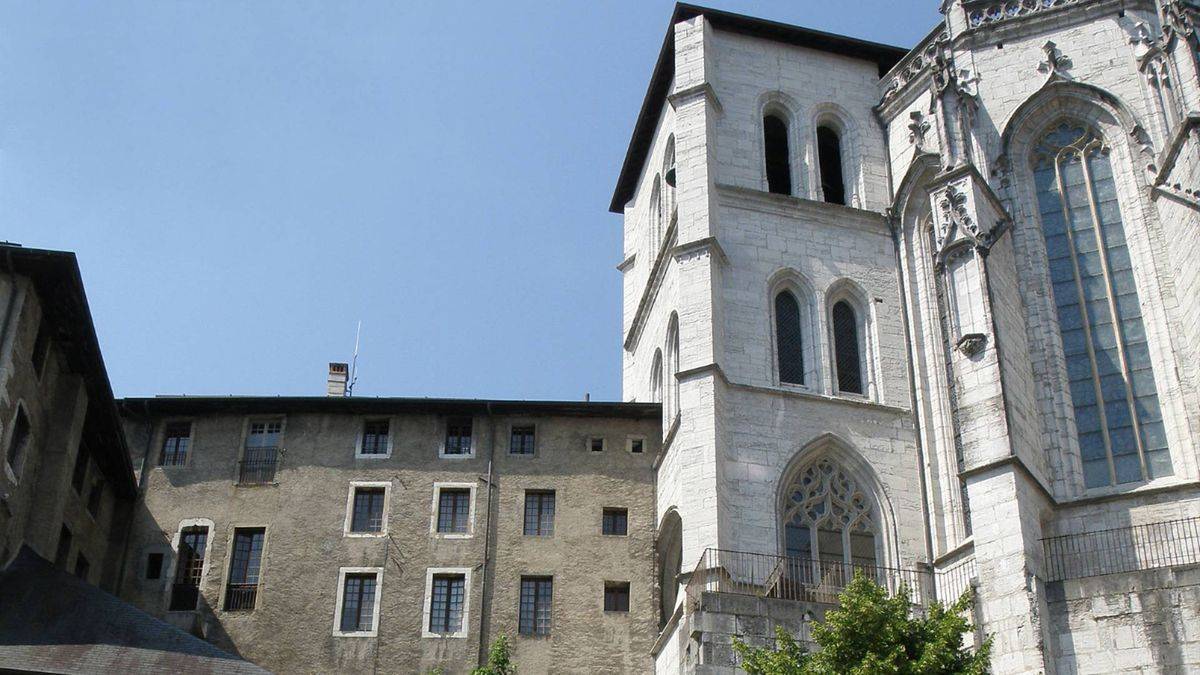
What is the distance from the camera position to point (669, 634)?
2734 cm

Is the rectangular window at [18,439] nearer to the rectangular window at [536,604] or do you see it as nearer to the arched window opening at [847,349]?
the rectangular window at [536,604]

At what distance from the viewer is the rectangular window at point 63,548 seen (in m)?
28.5

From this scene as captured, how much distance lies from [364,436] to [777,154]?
1173cm

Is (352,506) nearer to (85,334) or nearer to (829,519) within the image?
(85,334)

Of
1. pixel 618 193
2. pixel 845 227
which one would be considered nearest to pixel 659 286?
pixel 845 227

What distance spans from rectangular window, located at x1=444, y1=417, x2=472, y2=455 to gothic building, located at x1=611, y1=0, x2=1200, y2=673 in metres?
4.44

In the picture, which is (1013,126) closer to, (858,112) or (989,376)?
(858,112)

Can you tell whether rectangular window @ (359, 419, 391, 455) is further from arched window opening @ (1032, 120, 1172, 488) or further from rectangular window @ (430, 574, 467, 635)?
arched window opening @ (1032, 120, 1172, 488)

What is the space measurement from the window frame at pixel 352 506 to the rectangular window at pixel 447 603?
65.3 inches

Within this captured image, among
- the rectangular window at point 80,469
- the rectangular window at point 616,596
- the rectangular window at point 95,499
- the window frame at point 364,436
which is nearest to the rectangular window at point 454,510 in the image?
the window frame at point 364,436

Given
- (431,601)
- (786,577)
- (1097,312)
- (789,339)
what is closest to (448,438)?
(431,601)

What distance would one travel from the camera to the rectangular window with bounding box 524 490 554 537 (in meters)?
31.5

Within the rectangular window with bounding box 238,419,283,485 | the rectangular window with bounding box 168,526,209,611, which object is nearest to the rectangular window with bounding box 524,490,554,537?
the rectangular window with bounding box 238,419,283,485

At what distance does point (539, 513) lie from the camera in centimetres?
3178
